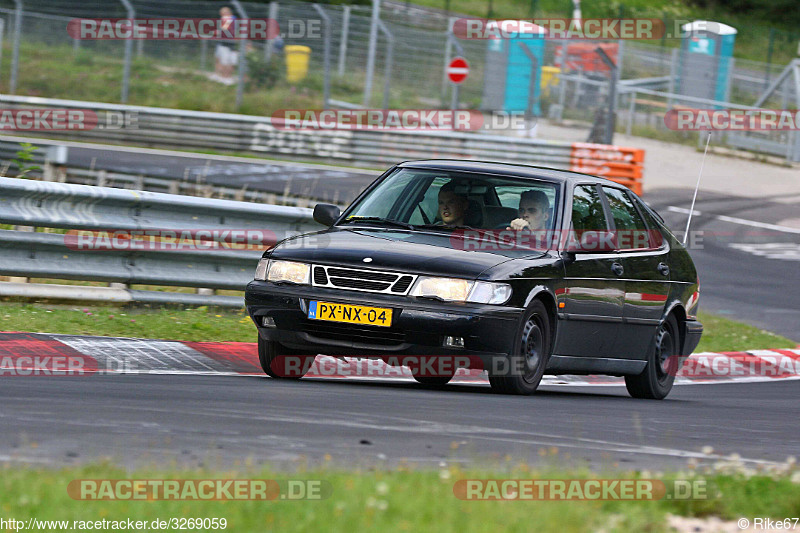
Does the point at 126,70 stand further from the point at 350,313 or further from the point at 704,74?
the point at 350,313

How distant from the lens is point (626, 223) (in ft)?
32.0

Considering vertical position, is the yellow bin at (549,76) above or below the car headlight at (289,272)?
above

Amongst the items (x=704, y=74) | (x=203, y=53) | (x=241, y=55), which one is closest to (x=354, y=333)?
(x=241, y=55)

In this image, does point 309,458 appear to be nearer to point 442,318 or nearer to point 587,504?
point 587,504

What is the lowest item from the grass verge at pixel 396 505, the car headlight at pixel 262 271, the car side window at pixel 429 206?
the grass verge at pixel 396 505

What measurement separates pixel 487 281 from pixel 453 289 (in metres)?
0.21

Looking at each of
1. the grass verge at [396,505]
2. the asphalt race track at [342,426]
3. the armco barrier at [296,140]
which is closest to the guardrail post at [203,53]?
the armco barrier at [296,140]

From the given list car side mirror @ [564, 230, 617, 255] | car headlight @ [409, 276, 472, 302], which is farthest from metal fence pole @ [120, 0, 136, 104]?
car headlight @ [409, 276, 472, 302]

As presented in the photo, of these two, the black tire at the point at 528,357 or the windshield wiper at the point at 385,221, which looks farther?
the windshield wiper at the point at 385,221

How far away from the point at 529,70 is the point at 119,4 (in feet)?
30.6

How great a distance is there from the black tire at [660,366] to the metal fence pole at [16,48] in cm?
2037

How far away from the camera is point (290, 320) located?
8.12 metres

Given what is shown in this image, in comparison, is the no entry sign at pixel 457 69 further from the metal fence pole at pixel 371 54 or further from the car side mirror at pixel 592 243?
the car side mirror at pixel 592 243

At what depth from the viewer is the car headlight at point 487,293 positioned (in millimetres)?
7906
